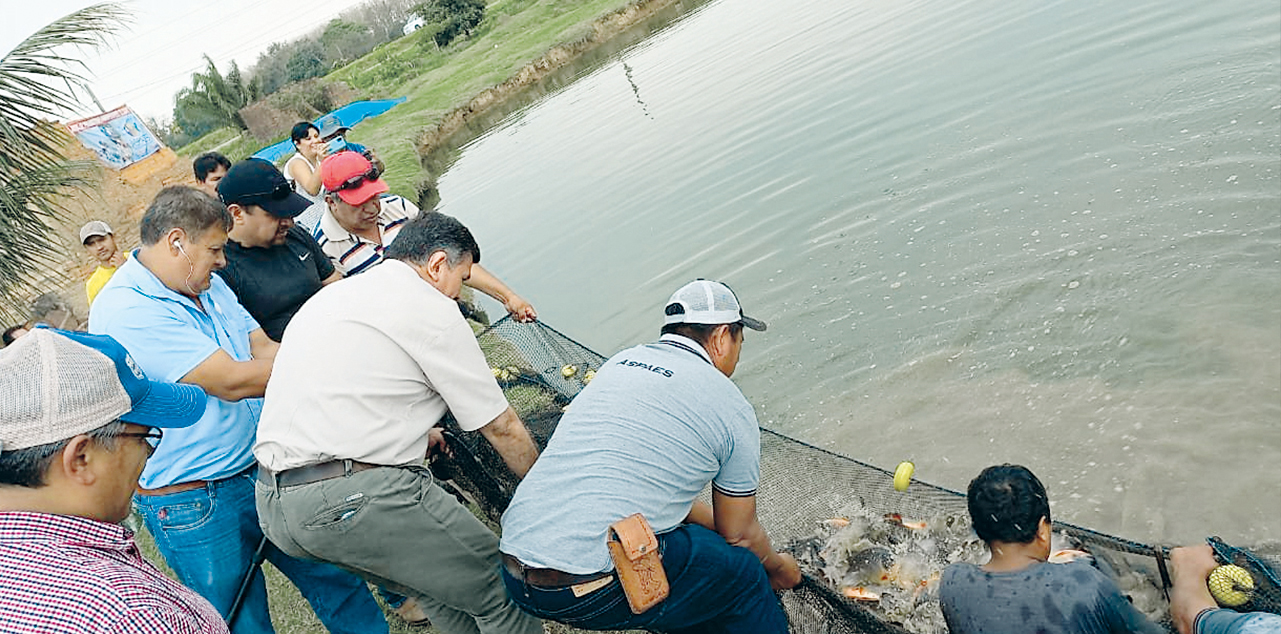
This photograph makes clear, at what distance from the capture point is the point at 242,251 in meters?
3.71

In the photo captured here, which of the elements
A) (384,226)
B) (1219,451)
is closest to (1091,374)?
(1219,451)

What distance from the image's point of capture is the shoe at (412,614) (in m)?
3.93

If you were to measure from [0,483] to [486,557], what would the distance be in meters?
1.46

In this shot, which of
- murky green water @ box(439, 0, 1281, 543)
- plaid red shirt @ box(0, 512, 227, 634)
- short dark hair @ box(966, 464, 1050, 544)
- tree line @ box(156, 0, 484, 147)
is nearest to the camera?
plaid red shirt @ box(0, 512, 227, 634)

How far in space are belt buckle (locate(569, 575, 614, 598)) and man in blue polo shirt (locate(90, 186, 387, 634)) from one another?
1.46 metres

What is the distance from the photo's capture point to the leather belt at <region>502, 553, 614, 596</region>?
229 centimetres

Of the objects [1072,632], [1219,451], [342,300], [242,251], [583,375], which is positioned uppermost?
[242,251]

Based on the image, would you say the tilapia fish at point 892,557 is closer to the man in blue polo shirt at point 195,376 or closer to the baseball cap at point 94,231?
the man in blue polo shirt at point 195,376

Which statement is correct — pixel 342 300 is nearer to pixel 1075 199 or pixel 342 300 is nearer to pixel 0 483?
pixel 0 483

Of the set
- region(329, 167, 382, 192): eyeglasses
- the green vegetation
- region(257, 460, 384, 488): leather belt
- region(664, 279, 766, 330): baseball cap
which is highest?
the green vegetation

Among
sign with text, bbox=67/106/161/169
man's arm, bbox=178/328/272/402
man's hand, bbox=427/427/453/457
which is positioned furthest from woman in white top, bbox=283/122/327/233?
sign with text, bbox=67/106/161/169

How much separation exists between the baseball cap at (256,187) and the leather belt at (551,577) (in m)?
2.18

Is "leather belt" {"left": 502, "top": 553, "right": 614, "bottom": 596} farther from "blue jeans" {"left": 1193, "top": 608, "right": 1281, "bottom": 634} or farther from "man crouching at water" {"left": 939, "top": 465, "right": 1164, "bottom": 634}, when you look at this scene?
"blue jeans" {"left": 1193, "top": 608, "right": 1281, "bottom": 634}

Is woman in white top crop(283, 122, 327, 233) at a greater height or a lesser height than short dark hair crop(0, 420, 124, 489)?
greater
